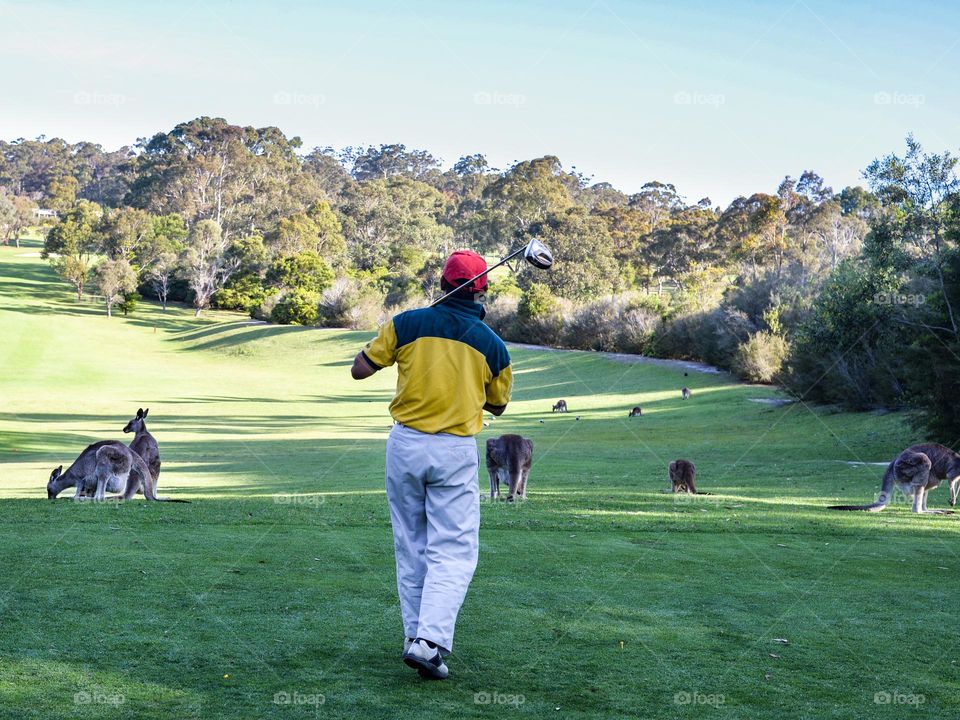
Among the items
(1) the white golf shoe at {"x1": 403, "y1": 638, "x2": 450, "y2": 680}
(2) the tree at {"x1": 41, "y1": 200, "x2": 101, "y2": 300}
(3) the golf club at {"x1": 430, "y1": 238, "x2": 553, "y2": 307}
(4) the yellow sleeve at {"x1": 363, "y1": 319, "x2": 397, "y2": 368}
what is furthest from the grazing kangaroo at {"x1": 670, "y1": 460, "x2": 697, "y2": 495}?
(2) the tree at {"x1": 41, "y1": 200, "x2": 101, "y2": 300}

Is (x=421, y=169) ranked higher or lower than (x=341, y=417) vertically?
higher

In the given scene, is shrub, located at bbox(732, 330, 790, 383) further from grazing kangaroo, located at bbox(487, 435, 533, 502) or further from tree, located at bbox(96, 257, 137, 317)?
tree, located at bbox(96, 257, 137, 317)

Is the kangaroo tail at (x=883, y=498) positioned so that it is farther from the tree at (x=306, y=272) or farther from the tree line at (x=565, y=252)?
the tree at (x=306, y=272)

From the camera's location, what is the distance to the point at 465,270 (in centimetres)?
648

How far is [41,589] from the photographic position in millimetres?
7117

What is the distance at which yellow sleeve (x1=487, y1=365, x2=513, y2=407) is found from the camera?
6.52 metres

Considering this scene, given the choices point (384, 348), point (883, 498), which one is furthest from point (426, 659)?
point (883, 498)

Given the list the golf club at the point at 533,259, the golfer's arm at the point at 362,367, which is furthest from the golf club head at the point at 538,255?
the golfer's arm at the point at 362,367

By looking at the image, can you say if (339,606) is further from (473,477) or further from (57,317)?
(57,317)

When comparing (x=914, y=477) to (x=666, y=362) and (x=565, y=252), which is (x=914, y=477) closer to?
(x=666, y=362)

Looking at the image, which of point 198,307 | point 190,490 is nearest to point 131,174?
point 198,307

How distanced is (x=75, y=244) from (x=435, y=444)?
96660mm

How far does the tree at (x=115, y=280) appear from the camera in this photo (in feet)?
293

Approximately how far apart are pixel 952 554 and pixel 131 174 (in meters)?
125
